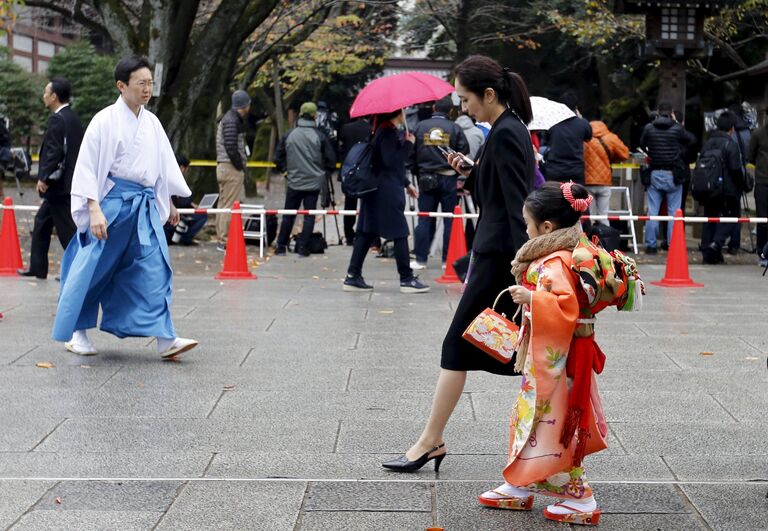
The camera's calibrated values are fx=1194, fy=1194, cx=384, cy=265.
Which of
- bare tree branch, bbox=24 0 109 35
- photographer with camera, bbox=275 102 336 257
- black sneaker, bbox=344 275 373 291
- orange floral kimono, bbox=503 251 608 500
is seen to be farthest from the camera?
bare tree branch, bbox=24 0 109 35

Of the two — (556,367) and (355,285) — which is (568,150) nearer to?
(355,285)

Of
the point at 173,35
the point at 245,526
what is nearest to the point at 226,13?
the point at 173,35

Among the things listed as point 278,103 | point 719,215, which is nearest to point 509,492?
point 719,215

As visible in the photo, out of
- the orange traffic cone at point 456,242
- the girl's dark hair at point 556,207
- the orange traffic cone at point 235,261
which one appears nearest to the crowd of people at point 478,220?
the girl's dark hair at point 556,207

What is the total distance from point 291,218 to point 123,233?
735 cm

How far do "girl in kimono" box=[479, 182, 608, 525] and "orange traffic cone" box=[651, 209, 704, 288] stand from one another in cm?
744

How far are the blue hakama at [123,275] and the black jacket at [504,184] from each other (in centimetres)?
282

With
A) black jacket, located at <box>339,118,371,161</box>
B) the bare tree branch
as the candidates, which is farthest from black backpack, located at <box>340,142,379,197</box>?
the bare tree branch

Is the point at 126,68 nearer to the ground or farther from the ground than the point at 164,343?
farther from the ground

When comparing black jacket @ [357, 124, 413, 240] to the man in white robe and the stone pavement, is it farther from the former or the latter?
the man in white robe

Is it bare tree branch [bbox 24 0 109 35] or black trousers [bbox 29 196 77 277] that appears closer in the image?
black trousers [bbox 29 196 77 277]

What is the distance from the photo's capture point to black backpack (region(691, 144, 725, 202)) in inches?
551

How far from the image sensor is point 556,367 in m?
4.18

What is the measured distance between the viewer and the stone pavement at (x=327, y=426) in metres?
4.32
